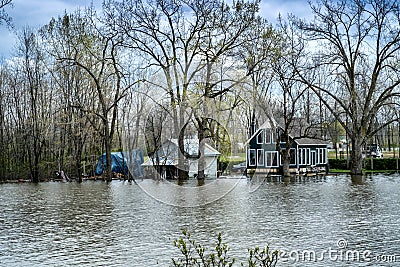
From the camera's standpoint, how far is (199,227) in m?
13.7

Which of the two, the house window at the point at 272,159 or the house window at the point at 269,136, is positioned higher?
the house window at the point at 269,136

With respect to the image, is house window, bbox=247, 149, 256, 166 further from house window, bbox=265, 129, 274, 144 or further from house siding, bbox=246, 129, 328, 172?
house window, bbox=265, 129, 274, 144

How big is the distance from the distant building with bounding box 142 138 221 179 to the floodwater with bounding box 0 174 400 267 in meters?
1.19

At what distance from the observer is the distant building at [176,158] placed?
1973cm

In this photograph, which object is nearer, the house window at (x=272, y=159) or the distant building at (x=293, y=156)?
the distant building at (x=293, y=156)

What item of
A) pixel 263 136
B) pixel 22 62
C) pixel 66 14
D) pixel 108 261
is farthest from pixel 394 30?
pixel 108 261

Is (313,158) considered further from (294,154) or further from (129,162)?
(129,162)

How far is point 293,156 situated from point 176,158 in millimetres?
20801

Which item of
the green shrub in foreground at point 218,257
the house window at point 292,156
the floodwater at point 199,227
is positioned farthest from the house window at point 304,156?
the green shrub in foreground at point 218,257

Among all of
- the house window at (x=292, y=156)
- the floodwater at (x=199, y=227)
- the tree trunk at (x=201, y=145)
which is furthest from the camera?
the house window at (x=292, y=156)

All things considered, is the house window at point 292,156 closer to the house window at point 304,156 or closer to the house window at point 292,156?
the house window at point 292,156

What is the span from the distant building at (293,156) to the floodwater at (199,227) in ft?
48.0

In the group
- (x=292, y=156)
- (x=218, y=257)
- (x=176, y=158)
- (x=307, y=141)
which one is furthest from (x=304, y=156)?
(x=218, y=257)

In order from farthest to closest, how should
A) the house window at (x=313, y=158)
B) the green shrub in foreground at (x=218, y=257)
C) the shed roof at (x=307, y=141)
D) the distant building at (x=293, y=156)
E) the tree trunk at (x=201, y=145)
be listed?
the house window at (x=313, y=158), the shed roof at (x=307, y=141), the distant building at (x=293, y=156), the tree trunk at (x=201, y=145), the green shrub in foreground at (x=218, y=257)
